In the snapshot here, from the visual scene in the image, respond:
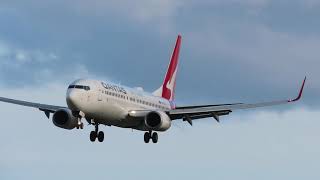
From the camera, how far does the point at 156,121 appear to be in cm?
8769

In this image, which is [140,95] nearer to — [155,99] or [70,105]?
[155,99]

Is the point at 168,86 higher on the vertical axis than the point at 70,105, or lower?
higher

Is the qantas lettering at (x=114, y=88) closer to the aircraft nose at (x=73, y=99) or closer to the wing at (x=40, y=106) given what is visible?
the aircraft nose at (x=73, y=99)

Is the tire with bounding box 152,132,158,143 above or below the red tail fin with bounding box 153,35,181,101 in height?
below

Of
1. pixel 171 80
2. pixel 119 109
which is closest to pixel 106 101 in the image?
pixel 119 109

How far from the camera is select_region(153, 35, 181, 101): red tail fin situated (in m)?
104

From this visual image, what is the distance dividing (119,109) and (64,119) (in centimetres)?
423

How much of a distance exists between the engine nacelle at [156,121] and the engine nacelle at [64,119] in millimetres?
5753

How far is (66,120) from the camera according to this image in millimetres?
86062

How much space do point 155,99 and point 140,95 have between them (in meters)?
4.13

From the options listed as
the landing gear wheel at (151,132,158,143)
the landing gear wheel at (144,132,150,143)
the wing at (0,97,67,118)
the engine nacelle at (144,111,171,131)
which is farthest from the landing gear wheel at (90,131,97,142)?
the landing gear wheel at (151,132,158,143)

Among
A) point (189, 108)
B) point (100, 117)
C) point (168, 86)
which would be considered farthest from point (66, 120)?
point (168, 86)

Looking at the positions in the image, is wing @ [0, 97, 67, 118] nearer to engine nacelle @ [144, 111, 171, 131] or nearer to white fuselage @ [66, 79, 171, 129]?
white fuselage @ [66, 79, 171, 129]

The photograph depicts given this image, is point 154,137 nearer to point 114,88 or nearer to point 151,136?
point 151,136
